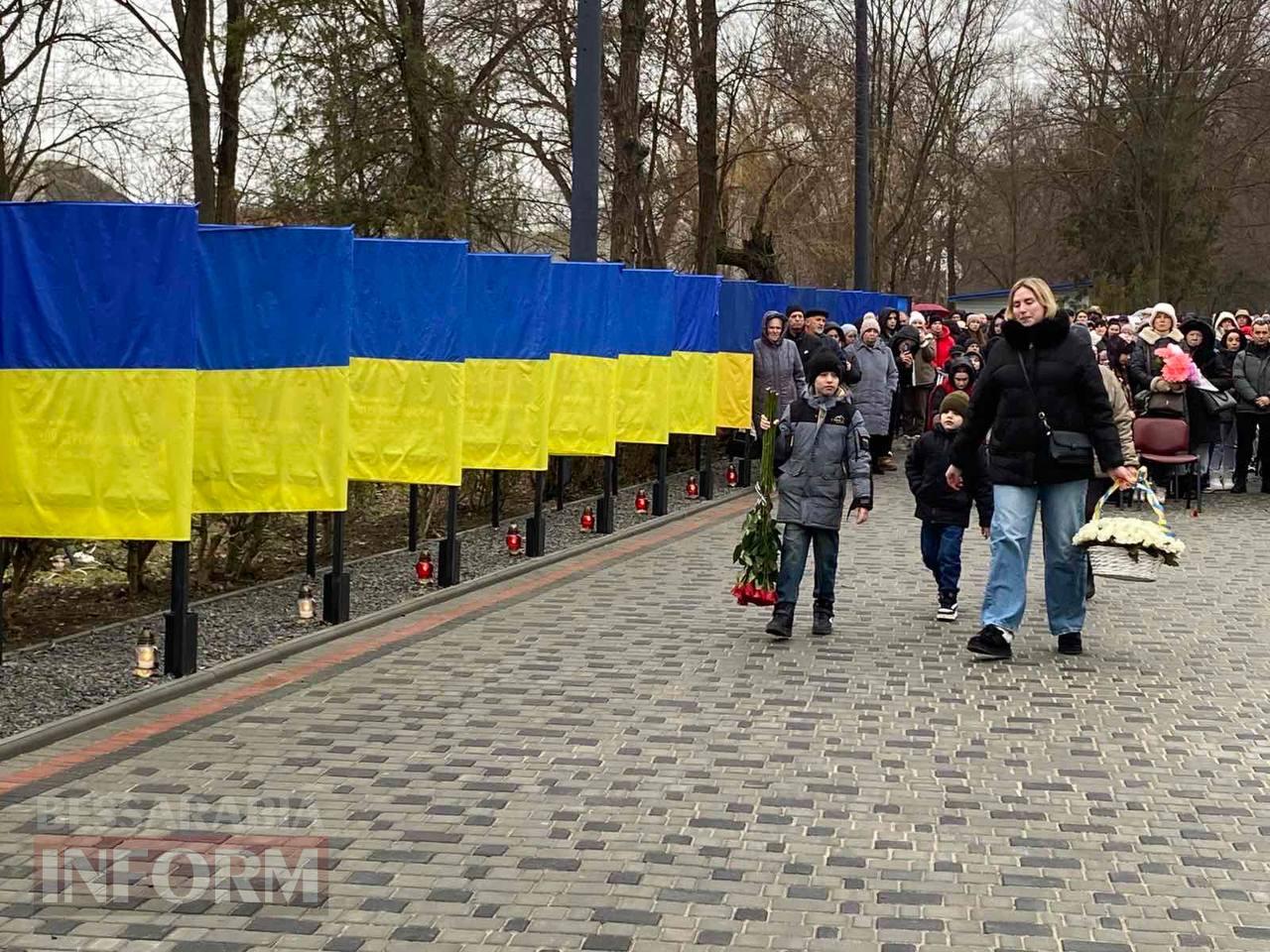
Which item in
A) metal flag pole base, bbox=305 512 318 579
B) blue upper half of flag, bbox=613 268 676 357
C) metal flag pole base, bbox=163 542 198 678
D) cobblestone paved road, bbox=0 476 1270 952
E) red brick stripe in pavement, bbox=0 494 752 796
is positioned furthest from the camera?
blue upper half of flag, bbox=613 268 676 357

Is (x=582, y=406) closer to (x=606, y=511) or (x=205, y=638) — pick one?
(x=606, y=511)

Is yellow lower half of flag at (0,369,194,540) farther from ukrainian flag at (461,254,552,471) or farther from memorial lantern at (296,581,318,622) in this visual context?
ukrainian flag at (461,254,552,471)

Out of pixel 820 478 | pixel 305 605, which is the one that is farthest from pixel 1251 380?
pixel 305 605

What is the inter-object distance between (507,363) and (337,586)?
278 centimetres

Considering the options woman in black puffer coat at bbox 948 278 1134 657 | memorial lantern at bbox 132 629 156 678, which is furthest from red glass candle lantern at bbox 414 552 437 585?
woman in black puffer coat at bbox 948 278 1134 657

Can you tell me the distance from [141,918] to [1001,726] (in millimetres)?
4108

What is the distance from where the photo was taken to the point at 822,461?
35.0ft

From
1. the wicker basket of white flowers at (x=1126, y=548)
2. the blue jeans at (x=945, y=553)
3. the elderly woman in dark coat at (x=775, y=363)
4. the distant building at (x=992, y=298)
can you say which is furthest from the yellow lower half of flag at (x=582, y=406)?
the distant building at (x=992, y=298)

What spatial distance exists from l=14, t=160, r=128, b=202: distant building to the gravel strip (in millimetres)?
10492

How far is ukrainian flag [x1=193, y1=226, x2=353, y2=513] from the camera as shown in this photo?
9.66 metres

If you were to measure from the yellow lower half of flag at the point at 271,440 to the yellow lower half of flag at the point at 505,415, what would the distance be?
2.38m

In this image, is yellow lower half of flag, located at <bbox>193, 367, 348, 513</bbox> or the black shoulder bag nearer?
yellow lower half of flag, located at <bbox>193, 367, 348, 513</bbox>

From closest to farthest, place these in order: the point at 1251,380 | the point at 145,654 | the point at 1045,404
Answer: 1. the point at 145,654
2. the point at 1045,404
3. the point at 1251,380

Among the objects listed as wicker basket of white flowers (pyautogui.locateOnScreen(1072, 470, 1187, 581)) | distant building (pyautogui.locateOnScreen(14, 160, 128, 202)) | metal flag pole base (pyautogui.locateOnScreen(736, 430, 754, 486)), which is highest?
distant building (pyautogui.locateOnScreen(14, 160, 128, 202))
